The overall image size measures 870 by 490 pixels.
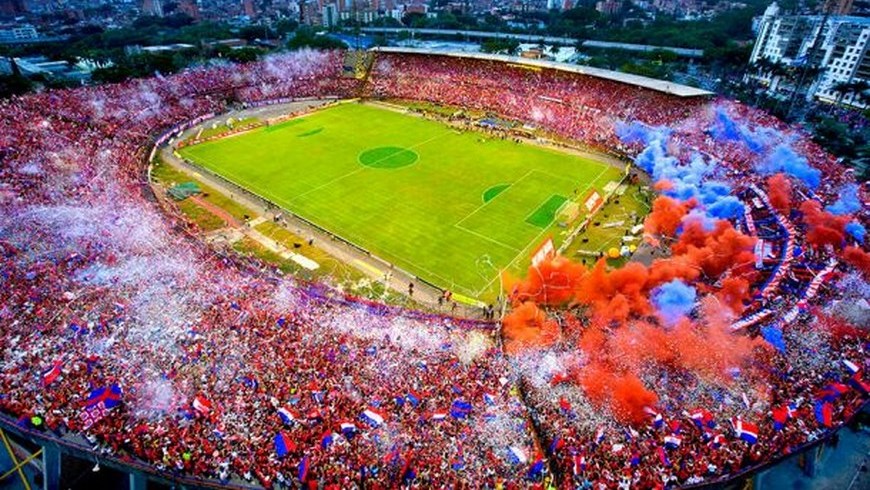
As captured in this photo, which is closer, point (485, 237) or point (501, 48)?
point (485, 237)

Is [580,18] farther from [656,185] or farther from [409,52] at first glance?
[656,185]

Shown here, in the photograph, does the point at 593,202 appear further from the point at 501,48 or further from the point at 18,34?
the point at 18,34

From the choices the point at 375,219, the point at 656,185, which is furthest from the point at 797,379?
the point at 375,219

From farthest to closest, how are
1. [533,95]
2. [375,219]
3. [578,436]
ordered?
[533,95]
[375,219]
[578,436]

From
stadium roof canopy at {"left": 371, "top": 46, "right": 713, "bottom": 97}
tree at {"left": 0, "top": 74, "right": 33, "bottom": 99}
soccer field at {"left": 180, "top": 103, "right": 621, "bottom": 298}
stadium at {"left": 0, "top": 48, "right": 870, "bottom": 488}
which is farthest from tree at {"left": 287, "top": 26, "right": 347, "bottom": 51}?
stadium at {"left": 0, "top": 48, "right": 870, "bottom": 488}

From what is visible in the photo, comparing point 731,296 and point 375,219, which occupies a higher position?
point 731,296

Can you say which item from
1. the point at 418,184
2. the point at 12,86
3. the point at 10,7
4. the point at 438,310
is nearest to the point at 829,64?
the point at 418,184
